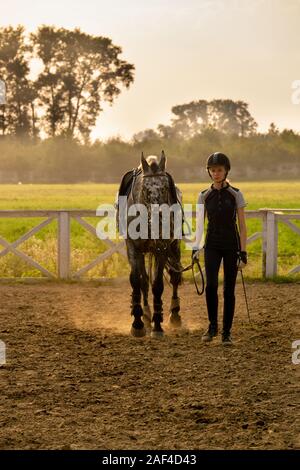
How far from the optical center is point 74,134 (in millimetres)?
61875

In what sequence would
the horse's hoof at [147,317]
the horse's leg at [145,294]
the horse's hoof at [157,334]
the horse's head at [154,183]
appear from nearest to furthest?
the horse's head at [154,183], the horse's hoof at [157,334], the horse's leg at [145,294], the horse's hoof at [147,317]

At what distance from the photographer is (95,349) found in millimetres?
8367

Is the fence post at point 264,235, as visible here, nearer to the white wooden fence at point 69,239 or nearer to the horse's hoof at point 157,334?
the white wooden fence at point 69,239

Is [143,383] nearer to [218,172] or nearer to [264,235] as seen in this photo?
[218,172]

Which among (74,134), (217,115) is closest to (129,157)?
(74,134)

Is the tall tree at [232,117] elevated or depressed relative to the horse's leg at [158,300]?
elevated

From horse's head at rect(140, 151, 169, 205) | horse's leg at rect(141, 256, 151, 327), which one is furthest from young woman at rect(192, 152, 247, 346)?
horse's leg at rect(141, 256, 151, 327)

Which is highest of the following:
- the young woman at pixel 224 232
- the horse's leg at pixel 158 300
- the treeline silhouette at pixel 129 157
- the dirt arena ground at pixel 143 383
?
the treeline silhouette at pixel 129 157

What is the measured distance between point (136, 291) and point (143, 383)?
2496 mm

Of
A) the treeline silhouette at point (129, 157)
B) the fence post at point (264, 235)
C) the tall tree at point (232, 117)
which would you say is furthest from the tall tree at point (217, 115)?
the fence post at point (264, 235)

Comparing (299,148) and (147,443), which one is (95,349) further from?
(299,148)

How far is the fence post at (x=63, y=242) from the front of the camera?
1377cm

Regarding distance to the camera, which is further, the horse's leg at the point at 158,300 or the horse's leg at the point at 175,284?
the horse's leg at the point at 175,284

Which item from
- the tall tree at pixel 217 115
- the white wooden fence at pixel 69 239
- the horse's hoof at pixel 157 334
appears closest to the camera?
the horse's hoof at pixel 157 334
